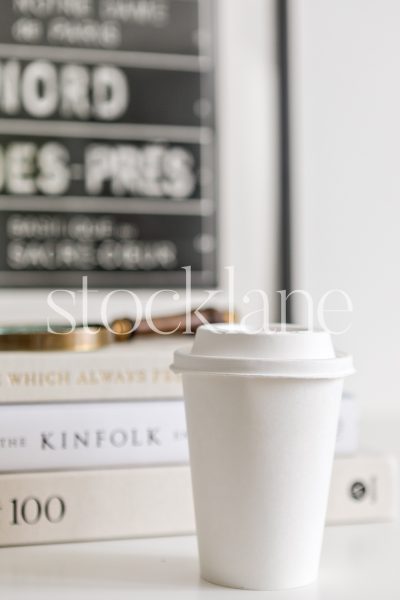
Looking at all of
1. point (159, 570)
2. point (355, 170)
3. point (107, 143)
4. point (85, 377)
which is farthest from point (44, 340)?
point (355, 170)

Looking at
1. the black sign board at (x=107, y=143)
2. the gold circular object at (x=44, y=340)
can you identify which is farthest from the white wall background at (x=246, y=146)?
the gold circular object at (x=44, y=340)

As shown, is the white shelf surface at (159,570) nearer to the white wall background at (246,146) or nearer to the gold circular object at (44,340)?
the gold circular object at (44,340)

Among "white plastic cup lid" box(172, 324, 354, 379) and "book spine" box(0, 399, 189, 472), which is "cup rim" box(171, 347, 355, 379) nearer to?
"white plastic cup lid" box(172, 324, 354, 379)

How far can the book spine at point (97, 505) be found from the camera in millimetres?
583

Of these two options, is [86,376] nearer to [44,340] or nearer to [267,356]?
[44,340]

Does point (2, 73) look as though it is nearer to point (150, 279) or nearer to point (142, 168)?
point (142, 168)

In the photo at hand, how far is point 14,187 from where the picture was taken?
1047 mm

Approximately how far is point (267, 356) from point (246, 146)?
0.68 m

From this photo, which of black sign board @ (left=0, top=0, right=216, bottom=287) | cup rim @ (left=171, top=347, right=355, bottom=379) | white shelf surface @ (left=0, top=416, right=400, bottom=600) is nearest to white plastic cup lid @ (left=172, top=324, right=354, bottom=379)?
cup rim @ (left=171, top=347, right=355, bottom=379)

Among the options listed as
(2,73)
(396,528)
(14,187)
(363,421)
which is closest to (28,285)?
(14,187)

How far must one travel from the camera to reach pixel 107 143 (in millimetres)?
1072

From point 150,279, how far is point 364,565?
1.96 feet

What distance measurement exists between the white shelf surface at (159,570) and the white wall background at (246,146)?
525 mm

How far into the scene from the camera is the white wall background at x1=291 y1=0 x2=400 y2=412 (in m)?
1.13
